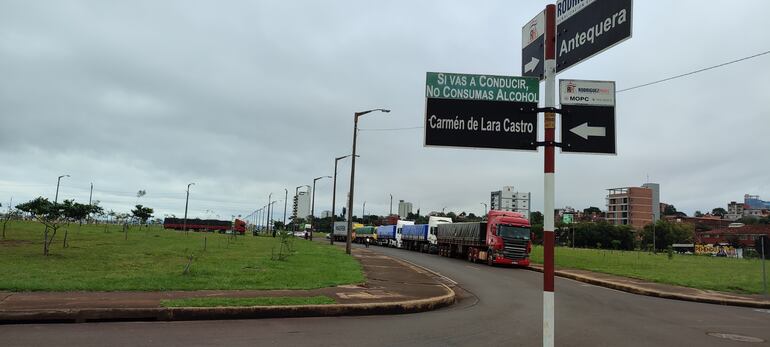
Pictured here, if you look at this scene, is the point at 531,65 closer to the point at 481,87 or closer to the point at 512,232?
the point at 481,87

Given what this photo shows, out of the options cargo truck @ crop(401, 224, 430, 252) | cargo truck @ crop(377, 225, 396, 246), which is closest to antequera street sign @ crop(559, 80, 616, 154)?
cargo truck @ crop(401, 224, 430, 252)

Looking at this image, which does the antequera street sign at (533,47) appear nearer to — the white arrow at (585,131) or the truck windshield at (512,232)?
the white arrow at (585,131)

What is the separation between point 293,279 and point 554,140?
12.8 meters

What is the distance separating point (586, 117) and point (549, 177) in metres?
0.77

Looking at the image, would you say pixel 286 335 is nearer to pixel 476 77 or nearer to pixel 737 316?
pixel 476 77

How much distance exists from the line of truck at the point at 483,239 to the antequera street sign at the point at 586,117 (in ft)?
92.7

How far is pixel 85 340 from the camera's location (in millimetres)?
8148

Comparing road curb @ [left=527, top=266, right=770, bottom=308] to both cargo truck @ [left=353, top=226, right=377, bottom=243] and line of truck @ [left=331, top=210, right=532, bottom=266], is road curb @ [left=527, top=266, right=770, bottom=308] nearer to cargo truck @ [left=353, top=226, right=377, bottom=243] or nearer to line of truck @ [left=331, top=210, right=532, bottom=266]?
line of truck @ [left=331, top=210, right=532, bottom=266]

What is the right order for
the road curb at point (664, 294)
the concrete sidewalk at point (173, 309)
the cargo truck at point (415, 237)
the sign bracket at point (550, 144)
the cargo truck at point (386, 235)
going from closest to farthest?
1. the sign bracket at point (550, 144)
2. the concrete sidewalk at point (173, 309)
3. the road curb at point (664, 294)
4. the cargo truck at point (415, 237)
5. the cargo truck at point (386, 235)

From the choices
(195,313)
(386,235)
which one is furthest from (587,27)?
(386,235)

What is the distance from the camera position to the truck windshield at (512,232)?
33.1 metres

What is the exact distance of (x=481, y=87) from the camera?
19.0 feet

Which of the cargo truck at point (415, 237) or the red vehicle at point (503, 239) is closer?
the red vehicle at point (503, 239)

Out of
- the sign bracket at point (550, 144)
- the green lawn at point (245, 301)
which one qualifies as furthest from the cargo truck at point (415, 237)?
the sign bracket at point (550, 144)
